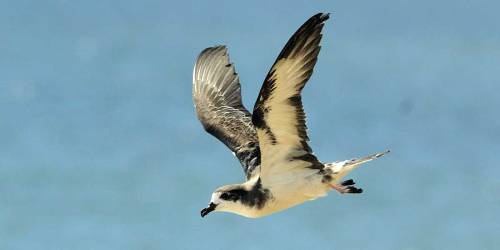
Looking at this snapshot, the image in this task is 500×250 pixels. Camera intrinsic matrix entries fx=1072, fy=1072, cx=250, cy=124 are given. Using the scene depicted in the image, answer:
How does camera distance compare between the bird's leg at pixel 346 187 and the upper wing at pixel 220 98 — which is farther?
the upper wing at pixel 220 98

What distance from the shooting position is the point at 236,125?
21.5m

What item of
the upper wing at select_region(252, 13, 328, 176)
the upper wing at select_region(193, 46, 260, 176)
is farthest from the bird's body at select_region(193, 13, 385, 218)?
the upper wing at select_region(193, 46, 260, 176)

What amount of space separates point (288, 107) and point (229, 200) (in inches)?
72.5

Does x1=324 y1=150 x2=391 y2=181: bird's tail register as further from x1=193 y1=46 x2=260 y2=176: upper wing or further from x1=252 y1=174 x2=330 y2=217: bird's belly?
x1=193 y1=46 x2=260 y2=176: upper wing

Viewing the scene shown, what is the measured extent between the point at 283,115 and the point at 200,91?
22.1 ft

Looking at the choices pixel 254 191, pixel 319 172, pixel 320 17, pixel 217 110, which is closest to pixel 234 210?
pixel 254 191

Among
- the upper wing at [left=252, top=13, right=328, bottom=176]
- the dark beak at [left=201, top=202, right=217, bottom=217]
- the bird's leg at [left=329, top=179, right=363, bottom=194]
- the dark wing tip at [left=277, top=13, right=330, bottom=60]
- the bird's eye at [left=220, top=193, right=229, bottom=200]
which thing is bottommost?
the dark beak at [left=201, top=202, right=217, bottom=217]

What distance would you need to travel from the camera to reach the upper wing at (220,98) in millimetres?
21400

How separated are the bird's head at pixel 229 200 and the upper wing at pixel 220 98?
3.64m

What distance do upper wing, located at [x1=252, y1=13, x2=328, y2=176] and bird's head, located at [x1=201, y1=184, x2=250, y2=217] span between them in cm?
54

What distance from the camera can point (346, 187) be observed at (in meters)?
17.6

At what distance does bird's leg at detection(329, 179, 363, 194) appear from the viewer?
57.4ft

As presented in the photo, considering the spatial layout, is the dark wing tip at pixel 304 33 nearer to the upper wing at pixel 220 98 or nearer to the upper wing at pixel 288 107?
the upper wing at pixel 288 107

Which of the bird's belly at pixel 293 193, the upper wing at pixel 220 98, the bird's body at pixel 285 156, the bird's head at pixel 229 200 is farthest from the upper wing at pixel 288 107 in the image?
the upper wing at pixel 220 98
